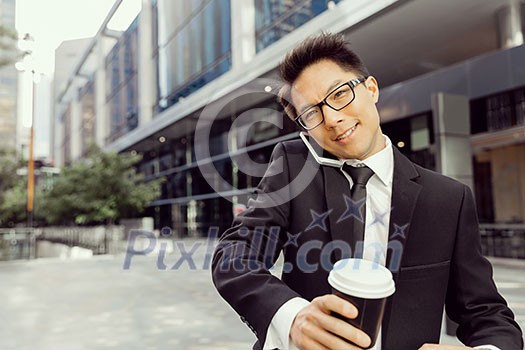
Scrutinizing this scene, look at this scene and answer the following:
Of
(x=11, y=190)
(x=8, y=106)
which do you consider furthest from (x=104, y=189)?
(x=8, y=106)

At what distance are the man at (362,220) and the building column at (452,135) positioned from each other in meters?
4.86

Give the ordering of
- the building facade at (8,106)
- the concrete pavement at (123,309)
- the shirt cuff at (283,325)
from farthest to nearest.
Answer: the building facade at (8,106) < the concrete pavement at (123,309) < the shirt cuff at (283,325)

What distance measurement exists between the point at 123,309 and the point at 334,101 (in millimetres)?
6576

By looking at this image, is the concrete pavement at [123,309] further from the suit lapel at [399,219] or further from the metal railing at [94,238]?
the metal railing at [94,238]

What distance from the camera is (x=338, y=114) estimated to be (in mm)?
1223

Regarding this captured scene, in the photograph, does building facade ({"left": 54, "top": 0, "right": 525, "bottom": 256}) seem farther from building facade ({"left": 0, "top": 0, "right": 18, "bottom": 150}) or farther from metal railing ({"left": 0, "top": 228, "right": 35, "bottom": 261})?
building facade ({"left": 0, "top": 0, "right": 18, "bottom": 150})

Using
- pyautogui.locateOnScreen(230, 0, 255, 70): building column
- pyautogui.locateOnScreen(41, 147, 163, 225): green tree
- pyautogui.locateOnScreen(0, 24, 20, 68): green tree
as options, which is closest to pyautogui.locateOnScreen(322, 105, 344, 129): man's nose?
pyautogui.locateOnScreen(0, 24, 20, 68): green tree

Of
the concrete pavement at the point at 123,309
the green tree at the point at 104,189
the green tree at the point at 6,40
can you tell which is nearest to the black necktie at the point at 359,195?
the concrete pavement at the point at 123,309

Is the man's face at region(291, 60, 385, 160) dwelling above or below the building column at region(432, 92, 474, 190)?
below

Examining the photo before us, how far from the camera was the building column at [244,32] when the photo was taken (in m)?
17.9

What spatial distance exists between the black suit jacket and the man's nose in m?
0.15

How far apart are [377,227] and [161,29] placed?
27.5m

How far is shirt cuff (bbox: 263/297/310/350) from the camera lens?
97cm

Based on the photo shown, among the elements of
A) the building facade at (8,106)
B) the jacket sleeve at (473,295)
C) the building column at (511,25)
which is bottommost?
the jacket sleeve at (473,295)
